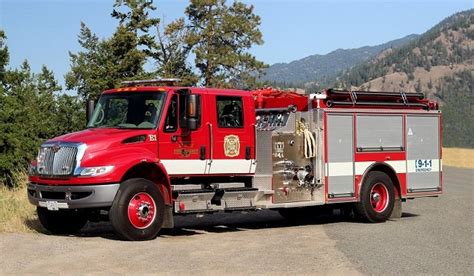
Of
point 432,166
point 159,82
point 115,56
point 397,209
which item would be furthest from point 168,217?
point 115,56

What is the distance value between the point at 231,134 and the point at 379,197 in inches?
160

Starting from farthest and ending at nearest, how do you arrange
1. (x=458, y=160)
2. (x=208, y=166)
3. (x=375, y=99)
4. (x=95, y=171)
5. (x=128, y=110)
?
(x=458, y=160) → (x=375, y=99) → (x=208, y=166) → (x=128, y=110) → (x=95, y=171)

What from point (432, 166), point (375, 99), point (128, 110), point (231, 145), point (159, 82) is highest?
point (159, 82)

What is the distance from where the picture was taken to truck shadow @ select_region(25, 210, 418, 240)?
13.3m

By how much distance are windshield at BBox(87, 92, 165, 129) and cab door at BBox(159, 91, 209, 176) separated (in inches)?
8.5

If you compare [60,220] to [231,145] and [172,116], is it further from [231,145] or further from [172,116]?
[231,145]

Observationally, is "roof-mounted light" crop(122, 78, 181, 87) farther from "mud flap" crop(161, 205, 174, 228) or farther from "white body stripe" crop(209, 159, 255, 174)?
"mud flap" crop(161, 205, 174, 228)

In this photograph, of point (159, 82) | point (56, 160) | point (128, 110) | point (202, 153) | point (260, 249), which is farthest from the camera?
point (159, 82)

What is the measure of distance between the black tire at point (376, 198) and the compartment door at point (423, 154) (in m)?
0.71

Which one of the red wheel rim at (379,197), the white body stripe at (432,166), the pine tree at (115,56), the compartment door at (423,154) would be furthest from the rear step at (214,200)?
the pine tree at (115,56)

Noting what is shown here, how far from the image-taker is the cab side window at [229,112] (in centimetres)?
1330

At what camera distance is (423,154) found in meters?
16.5

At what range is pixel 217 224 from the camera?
15.0 metres

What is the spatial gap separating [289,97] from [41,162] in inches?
210
